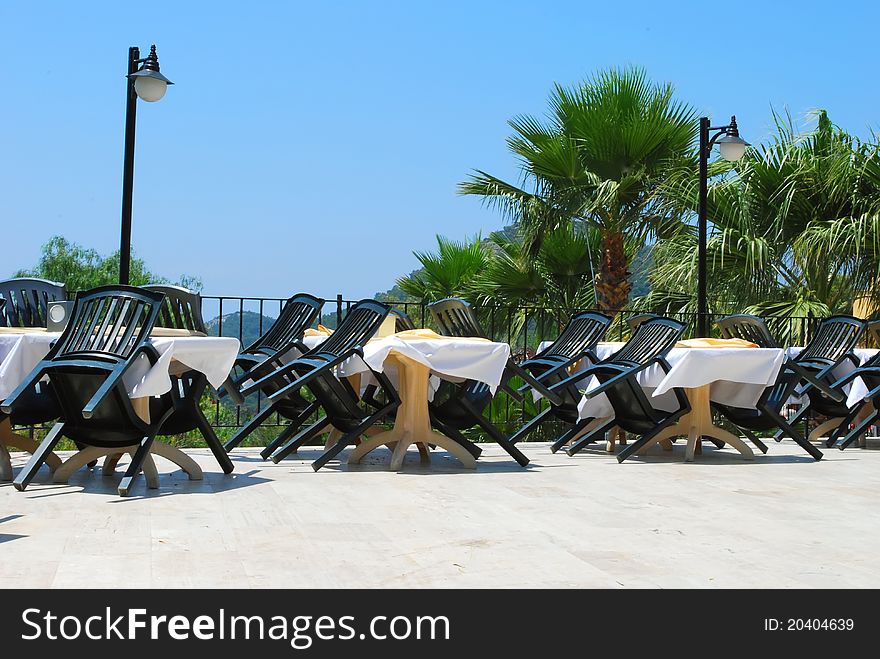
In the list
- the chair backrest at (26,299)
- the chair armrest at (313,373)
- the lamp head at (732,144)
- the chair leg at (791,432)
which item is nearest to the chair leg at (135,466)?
the chair armrest at (313,373)

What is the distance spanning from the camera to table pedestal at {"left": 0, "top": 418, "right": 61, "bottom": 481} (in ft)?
16.6

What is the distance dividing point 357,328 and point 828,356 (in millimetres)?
4411

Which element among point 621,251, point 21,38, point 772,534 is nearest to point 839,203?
point 621,251

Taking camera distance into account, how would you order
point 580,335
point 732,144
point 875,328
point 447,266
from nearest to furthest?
point 580,335
point 875,328
point 732,144
point 447,266

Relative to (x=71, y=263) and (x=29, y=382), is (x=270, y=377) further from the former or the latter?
(x=71, y=263)

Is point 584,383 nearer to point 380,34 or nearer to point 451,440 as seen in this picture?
point 451,440

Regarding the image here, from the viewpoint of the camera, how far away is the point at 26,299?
6340mm

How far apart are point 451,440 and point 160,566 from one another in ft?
10.3

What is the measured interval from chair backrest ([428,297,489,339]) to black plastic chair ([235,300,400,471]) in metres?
0.77

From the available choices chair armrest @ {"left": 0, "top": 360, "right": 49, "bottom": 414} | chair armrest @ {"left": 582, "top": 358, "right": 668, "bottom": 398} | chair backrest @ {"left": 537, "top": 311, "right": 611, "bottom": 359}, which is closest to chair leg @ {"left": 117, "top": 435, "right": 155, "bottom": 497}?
chair armrest @ {"left": 0, "top": 360, "right": 49, "bottom": 414}

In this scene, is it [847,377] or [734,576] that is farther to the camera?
[847,377]

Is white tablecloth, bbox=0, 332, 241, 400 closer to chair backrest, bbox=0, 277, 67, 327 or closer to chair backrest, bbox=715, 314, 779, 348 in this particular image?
chair backrest, bbox=0, 277, 67, 327

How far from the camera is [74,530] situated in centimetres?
365

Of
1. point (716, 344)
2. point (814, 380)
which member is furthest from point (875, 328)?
point (716, 344)
